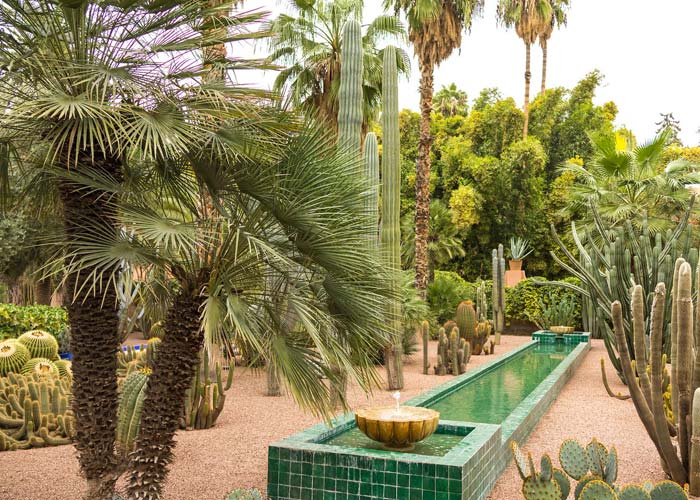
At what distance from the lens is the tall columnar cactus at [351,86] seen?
1020 cm

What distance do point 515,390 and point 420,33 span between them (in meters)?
11.8

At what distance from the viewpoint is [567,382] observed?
1198 centimetres

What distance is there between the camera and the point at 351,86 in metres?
10.4

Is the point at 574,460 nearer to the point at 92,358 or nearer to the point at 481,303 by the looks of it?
the point at 92,358

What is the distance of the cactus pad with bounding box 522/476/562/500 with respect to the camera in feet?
14.7

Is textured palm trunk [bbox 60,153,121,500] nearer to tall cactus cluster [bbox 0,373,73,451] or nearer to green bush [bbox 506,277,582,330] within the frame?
tall cactus cluster [bbox 0,373,73,451]

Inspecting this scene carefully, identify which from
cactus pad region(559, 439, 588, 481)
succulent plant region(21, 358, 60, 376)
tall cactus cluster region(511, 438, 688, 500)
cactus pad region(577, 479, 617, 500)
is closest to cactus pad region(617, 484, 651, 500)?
tall cactus cluster region(511, 438, 688, 500)

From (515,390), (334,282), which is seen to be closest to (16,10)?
(334,282)

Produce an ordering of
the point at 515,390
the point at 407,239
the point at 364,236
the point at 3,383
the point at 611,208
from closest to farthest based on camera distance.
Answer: the point at 364,236 → the point at 3,383 → the point at 515,390 → the point at 611,208 → the point at 407,239

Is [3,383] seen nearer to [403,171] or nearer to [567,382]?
[567,382]

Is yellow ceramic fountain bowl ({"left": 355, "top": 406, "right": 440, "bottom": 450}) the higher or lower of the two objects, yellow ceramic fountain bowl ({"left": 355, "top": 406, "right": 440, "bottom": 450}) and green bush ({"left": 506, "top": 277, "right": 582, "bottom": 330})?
the lower

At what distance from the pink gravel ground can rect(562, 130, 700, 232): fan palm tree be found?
21.9 ft

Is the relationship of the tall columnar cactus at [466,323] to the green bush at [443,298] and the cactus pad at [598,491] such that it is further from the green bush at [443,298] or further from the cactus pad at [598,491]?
the cactus pad at [598,491]

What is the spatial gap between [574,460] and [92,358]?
144 inches
